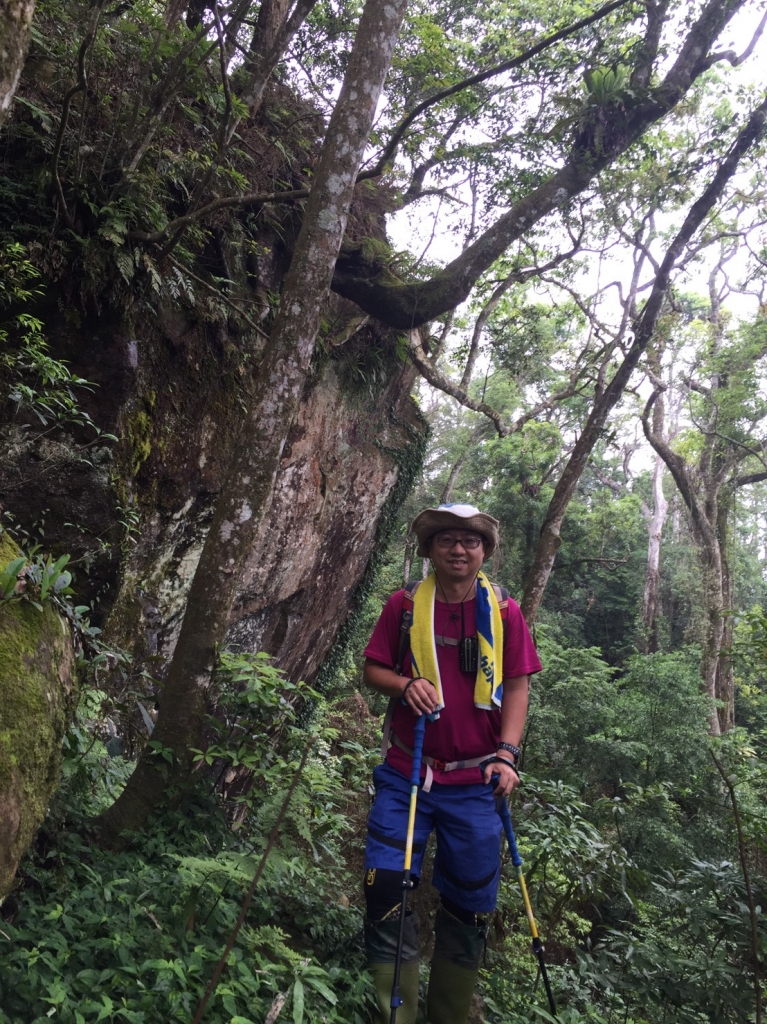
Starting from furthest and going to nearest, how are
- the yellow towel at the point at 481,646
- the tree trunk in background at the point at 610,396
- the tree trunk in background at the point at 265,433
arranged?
the tree trunk in background at the point at 610,396 < the tree trunk in background at the point at 265,433 < the yellow towel at the point at 481,646

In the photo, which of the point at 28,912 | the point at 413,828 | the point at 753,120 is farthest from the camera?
the point at 753,120

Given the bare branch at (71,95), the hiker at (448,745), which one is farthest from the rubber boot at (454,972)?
the bare branch at (71,95)

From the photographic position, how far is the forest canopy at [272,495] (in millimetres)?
2535

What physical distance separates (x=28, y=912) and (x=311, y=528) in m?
6.49

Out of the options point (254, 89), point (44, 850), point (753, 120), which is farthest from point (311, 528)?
point (753, 120)

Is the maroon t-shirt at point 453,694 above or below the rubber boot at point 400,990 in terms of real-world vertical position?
above

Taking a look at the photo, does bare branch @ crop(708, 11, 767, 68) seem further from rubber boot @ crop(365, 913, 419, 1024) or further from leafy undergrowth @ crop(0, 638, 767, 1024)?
rubber boot @ crop(365, 913, 419, 1024)

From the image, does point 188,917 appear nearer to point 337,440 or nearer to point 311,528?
point 311,528

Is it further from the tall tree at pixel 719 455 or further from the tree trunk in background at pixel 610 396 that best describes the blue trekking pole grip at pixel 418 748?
the tall tree at pixel 719 455

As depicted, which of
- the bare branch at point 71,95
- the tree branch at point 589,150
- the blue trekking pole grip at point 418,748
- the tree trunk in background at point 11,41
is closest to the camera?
the tree trunk in background at point 11,41

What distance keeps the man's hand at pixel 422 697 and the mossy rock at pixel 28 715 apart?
1394 millimetres

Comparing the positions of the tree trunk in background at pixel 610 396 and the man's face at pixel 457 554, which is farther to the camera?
the tree trunk in background at pixel 610 396

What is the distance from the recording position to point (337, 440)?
9.03 meters

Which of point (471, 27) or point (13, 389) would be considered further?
point (471, 27)
